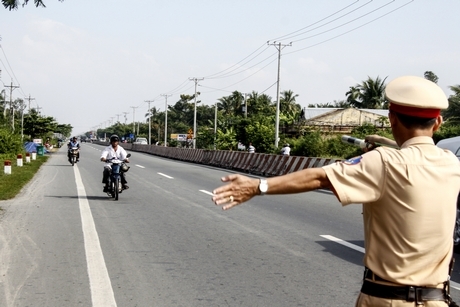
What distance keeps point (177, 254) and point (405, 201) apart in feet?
19.5

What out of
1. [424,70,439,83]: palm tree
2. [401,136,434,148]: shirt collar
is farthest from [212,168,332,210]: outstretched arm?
[424,70,439,83]: palm tree

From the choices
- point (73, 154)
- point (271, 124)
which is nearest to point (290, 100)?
point (271, 124)

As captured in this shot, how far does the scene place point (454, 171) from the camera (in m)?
2.79

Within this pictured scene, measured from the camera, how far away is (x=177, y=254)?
8352mm

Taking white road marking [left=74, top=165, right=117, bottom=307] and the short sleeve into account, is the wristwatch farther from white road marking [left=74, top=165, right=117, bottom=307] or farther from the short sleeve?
white road marking [left=74, top=165, right=117, bottom=307]

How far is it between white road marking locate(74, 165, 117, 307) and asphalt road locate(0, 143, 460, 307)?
0.04ft

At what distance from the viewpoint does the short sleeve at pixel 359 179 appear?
264cm

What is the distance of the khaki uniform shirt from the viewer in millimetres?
2654

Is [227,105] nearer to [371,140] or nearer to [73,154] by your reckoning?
[73,154]

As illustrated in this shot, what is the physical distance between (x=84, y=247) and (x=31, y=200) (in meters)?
7.14

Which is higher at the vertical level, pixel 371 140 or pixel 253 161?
pixel 371 140

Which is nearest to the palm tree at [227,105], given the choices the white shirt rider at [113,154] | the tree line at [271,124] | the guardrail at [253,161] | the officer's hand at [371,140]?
the tree line at [271,124]

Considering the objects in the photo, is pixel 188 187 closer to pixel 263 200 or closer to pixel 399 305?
pixel 263 200

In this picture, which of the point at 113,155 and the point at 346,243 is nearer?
the point at 346,243
